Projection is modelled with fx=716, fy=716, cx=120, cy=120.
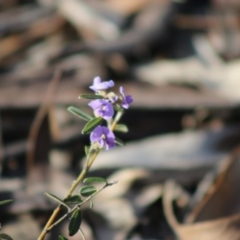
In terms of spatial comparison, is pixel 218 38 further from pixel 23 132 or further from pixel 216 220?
pixel 216 220

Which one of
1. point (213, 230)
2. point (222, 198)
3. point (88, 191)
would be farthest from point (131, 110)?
point (88, 191)

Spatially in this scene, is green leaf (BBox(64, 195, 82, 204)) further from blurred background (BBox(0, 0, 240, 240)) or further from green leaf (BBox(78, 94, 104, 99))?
blurred background (BBox(0, 0, 240, 240))

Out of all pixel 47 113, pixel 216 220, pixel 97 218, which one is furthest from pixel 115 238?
pixel 47 113

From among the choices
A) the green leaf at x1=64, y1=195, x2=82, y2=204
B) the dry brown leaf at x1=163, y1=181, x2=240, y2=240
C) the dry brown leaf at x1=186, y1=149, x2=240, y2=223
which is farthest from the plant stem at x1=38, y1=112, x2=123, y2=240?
the dry brown leaf at x1=186, y1=149, x2=240, y2=223

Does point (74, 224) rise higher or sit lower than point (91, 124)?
lower

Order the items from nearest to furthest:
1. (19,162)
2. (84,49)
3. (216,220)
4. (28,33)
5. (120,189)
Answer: (216,220)
(120,189)
(19,162)
(84,49)
(28,33)

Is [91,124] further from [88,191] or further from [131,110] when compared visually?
[131,110]

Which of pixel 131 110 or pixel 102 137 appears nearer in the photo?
pixel 102 137
